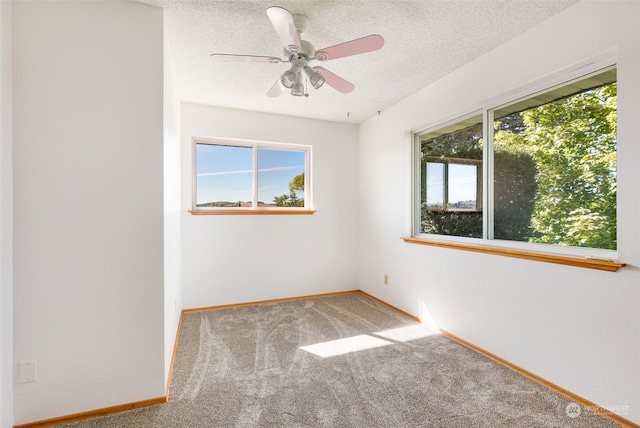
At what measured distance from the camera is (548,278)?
193 centimetres

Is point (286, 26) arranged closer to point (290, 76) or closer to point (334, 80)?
point (290, 76)

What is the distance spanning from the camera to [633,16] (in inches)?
61.1

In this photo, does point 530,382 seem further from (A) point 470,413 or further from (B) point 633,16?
(B) point 633,16

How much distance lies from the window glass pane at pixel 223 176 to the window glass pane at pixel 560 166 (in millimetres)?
2760

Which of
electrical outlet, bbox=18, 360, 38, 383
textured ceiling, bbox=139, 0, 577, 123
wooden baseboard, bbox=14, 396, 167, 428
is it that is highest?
textured ceiling, bbox=139, 0, 577, 123

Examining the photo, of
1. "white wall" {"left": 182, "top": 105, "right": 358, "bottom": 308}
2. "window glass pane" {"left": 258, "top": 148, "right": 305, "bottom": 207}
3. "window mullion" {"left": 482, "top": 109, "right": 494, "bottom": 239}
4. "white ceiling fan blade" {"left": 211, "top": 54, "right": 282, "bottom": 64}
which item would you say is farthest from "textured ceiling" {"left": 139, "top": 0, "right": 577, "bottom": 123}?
"window glass pane" {"left": 258, "top": 148, "right": 305, "bottom": 207}

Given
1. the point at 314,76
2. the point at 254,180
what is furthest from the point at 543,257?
the point at 254,180

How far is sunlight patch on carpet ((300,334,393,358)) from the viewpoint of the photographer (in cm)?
240

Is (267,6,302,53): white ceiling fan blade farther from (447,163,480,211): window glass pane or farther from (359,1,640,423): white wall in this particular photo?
(447,163,480,211): window glass pane

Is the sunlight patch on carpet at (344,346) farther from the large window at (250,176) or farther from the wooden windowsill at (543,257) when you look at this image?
the large window at (250,176)

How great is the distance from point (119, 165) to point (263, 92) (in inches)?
69.9

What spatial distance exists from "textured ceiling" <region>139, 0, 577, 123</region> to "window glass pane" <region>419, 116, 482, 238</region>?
58 centimetres

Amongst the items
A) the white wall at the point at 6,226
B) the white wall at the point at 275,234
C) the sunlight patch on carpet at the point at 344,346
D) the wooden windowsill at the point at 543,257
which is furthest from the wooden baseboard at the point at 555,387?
the white wall at the point at 6,226

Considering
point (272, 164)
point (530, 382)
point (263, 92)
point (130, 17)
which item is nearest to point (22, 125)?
point (130, 17)
